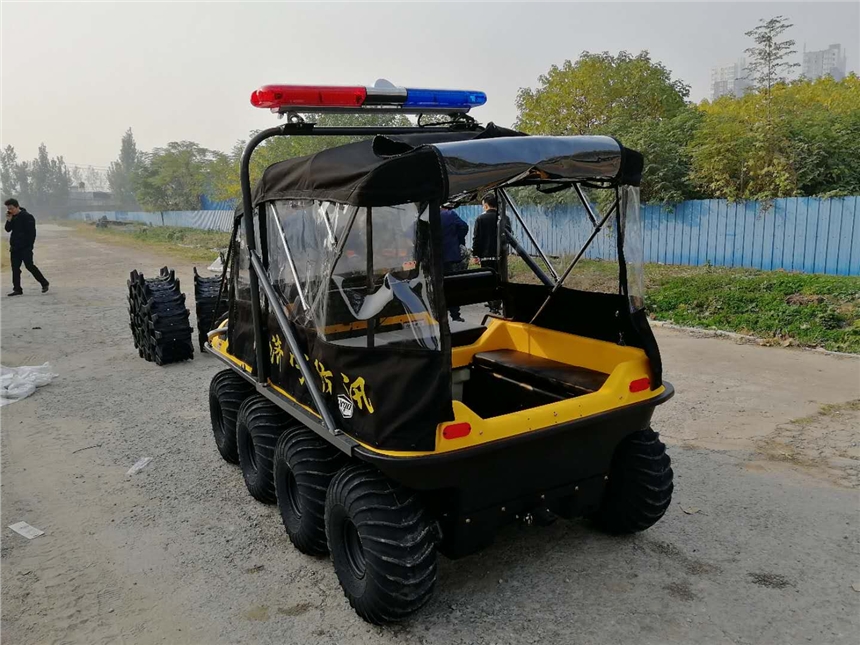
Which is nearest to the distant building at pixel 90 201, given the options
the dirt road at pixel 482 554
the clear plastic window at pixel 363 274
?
the dirt road at pixel 482 554

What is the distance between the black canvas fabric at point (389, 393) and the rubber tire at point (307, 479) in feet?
1.43

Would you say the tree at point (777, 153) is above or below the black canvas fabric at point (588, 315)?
above

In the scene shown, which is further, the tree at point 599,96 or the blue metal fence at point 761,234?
the tree at point 599,96

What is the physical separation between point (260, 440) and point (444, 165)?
2.33 meters

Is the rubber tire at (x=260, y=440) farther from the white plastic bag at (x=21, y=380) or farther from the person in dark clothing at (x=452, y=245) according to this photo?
the white plastic bag at (x=21, y=380)

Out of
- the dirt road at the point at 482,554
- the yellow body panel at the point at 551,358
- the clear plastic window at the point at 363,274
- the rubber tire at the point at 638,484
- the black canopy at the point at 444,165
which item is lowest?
the dirt road at the point at 482,554

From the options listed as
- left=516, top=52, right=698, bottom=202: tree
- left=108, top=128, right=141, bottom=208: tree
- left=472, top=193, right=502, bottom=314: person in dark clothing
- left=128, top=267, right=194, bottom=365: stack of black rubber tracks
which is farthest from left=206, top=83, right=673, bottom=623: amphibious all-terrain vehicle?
left=108, top=128, right=141, bottom=208: tree

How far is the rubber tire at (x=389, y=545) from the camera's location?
9.70ft

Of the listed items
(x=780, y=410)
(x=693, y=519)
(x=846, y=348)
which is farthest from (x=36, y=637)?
(x=846, y=348)

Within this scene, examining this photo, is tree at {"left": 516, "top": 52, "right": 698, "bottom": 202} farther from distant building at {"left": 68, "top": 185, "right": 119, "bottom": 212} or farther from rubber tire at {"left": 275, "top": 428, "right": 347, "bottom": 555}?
distant building at {"left": 68, "top": 185, "right": 119, "bottom": 212}

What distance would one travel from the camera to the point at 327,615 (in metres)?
3.26

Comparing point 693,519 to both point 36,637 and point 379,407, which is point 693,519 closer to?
point 379,407

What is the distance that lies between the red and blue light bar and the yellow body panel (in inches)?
63.8

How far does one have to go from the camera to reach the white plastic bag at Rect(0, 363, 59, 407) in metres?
7.07
